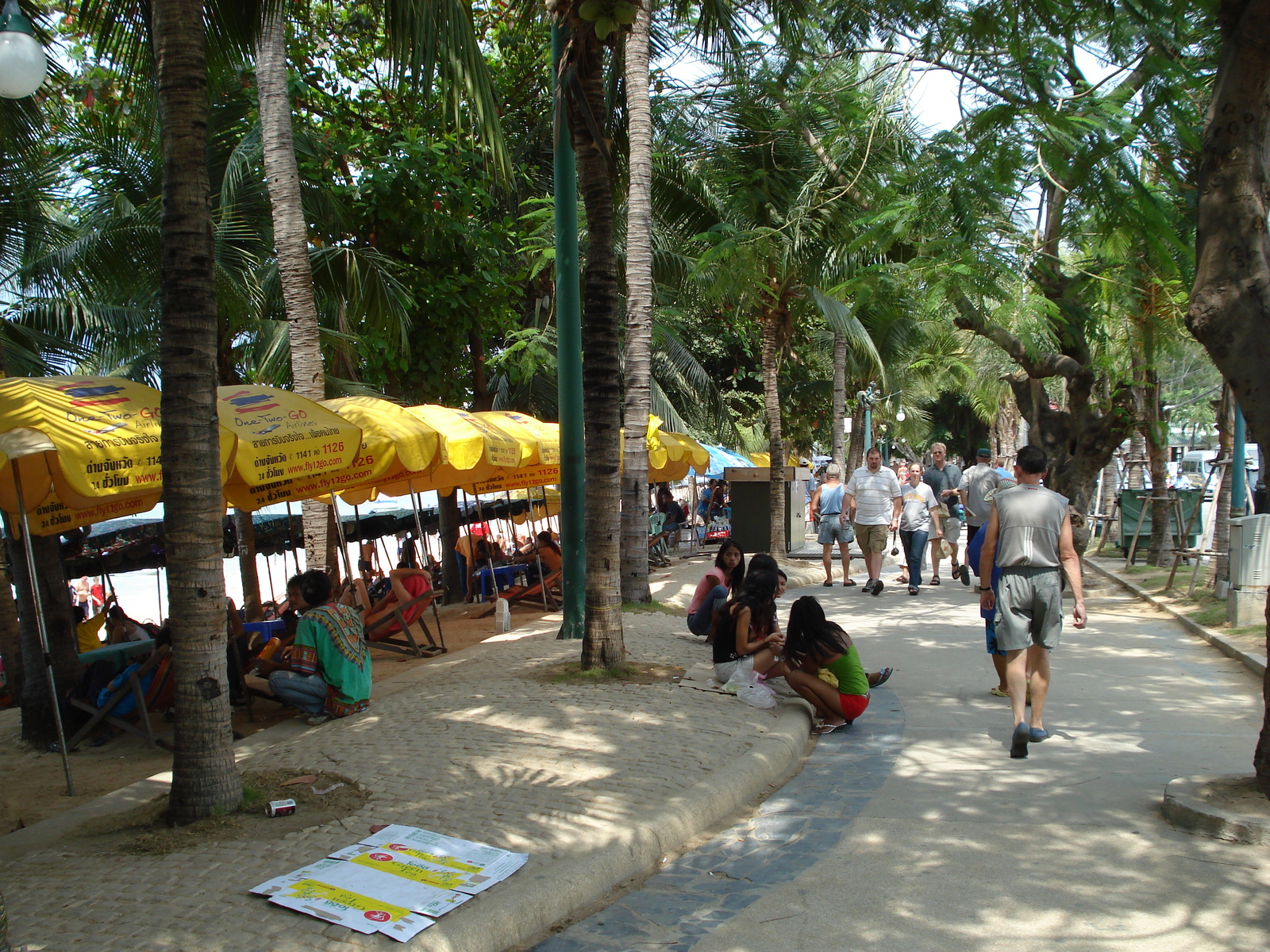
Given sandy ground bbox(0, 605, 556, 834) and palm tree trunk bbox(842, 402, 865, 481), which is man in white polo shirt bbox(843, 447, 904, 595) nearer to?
sandy ground bbox(0, 605, 556, 834)

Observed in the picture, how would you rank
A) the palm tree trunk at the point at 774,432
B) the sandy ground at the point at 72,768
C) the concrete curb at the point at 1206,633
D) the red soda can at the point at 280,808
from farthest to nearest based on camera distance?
1. the palm tree trunk at the point at 774,432
2. the concrete curb at the point at 1206,633
3. the sandy ground at the point at 72,768
4. the red soda can at the point at 280,808

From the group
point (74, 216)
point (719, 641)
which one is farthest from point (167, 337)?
point (74, 216)

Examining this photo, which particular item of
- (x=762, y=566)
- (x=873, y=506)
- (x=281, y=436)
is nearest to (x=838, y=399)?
(x=873, y=506)

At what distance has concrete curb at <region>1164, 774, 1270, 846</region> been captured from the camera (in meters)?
4.39

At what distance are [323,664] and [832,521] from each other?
9336 millimetres

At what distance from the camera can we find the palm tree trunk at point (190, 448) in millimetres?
4625

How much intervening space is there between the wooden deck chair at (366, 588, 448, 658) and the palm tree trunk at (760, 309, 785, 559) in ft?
29.6

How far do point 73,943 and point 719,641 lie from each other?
491 cm

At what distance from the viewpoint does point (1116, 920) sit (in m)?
3.82

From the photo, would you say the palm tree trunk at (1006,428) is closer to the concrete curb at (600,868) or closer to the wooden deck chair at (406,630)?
the wooden deck chair at (406,630)

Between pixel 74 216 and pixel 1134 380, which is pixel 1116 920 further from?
pixel 74 216

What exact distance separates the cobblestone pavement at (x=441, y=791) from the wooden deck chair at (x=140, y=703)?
4.28ft

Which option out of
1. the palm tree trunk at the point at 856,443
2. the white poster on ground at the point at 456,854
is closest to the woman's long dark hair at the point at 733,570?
the white poster on ground at the point at 456,854

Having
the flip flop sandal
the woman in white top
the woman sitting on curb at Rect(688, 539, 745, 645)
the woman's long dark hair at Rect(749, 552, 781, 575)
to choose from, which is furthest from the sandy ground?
the woman in white top
